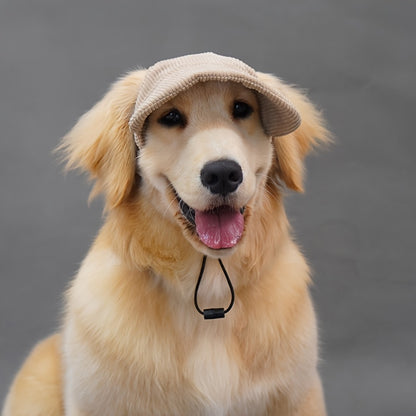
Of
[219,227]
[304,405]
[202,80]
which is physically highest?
[202,80]

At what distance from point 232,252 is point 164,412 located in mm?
545

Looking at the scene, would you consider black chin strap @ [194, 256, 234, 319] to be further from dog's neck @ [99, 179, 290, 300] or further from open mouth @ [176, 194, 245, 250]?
open mouth @ [176, 194, 245, 250]

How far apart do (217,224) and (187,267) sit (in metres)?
0.23

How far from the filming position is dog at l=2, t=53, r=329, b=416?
245 cm

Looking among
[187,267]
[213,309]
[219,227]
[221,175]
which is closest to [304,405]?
[213,309]

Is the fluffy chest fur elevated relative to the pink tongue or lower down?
lower down

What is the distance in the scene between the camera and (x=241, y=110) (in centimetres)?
252

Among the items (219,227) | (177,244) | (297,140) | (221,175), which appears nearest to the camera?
(221,175)

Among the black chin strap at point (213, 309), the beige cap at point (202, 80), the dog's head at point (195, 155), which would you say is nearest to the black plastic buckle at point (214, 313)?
the black chin strap at point (213, 309)

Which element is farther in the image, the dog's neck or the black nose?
the dog's neck

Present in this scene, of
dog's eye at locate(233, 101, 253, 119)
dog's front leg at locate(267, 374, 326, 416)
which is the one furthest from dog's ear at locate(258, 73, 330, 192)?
dog's front leg at locate(267, 374, 326, 416)

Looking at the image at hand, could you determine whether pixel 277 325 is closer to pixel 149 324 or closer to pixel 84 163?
pixel 149 324

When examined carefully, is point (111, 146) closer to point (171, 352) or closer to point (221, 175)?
point (221, 175)

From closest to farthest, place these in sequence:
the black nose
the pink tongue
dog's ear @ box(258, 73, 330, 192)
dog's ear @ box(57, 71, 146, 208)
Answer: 1. the black nose
2. the pink tongue
3. dog's ear @ box(57, 71, 146, 208)
4. dog's ear @ box(258, 73, 330, 192)
